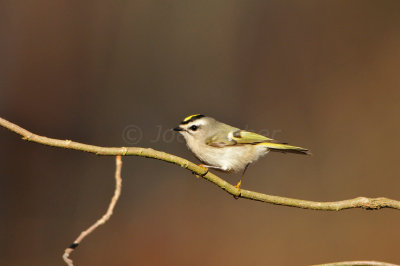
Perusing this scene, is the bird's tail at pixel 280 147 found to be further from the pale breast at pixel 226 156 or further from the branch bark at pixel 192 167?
the branch bark at pixel 192 167

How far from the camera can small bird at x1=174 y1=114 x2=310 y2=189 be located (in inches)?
70.2

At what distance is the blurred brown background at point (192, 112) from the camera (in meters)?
2.56

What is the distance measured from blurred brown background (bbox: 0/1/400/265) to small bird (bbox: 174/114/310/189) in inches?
23.3

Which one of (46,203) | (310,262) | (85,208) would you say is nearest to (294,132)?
(310,262)

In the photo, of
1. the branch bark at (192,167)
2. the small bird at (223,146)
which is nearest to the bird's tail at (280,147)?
the small bird at (223,146)

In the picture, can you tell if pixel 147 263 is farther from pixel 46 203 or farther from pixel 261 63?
pixel 261 63

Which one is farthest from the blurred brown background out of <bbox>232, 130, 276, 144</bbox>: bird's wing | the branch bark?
the branch bark

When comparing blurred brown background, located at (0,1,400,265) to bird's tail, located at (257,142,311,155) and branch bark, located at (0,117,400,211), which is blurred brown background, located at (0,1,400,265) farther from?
branch bark, located at (0,117,400,211)

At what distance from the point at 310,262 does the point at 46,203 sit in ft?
5.82

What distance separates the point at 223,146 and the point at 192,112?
112 centimetres

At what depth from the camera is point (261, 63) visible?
125 inches

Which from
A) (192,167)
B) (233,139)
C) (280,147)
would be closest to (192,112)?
(233,139)

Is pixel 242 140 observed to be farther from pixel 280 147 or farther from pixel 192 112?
pixel 192 112

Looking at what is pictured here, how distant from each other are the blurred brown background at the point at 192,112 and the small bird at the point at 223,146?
0.59 m
